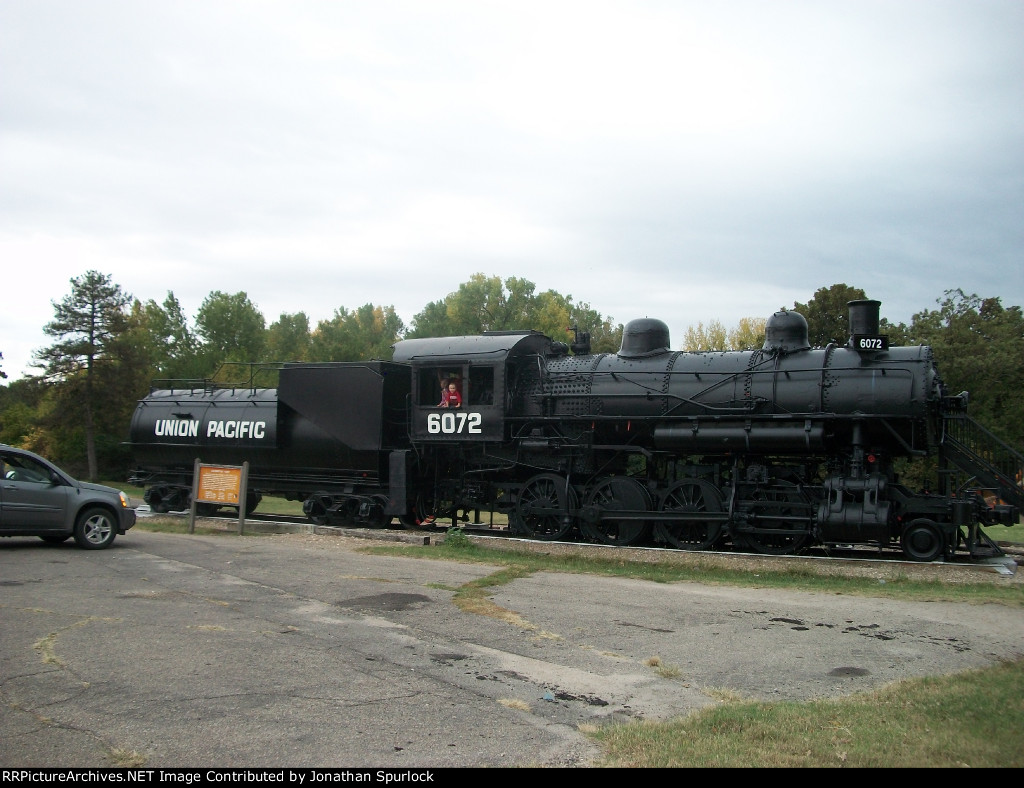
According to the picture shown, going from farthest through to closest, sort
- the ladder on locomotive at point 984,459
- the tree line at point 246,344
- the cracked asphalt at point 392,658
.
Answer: the tree line at point 246,344 → the ladder on locomotive at point 984,459 → the cracked asphalt at point 392,658

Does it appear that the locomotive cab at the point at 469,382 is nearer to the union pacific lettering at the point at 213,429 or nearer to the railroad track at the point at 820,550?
the railroad track at the point at 820,550

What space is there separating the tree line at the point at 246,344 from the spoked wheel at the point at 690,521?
3504 mm

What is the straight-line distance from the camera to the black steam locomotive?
13148mm

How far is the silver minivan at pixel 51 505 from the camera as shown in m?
12.7

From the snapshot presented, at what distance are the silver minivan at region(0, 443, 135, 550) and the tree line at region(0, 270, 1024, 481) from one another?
4591mm

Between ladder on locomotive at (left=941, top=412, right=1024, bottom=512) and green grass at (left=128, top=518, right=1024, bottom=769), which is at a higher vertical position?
ladder on locomotive at (left=941, top=412, right=1024, bottom=512)

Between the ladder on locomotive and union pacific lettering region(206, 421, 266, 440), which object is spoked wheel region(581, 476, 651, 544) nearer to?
the ladder on locomotive

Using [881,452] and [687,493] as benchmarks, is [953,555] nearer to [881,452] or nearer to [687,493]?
[881,452]

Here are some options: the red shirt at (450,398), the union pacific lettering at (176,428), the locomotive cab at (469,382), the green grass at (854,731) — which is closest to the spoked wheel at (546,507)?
the locomotive cab at (469,382)

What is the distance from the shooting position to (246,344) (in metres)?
66.9

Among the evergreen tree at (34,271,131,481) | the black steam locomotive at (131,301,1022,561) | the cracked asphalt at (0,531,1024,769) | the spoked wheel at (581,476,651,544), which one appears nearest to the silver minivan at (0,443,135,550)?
the cracked asphalt at (0,531,1024,769)

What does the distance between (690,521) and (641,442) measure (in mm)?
1984
